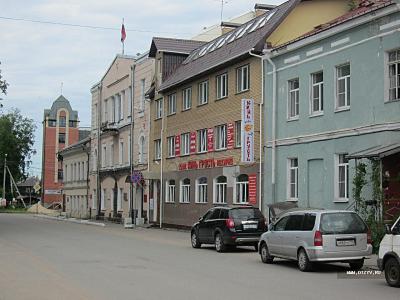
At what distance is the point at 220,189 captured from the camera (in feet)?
112

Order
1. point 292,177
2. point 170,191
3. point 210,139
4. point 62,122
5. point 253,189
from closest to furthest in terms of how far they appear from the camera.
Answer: point 292,177 → point 253,189 → point 210,139 → point 170,191 → point 62,122

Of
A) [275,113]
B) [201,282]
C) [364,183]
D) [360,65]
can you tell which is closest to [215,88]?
[275,113]

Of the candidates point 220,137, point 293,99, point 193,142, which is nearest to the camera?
point 293,99

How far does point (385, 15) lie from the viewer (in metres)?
21.2

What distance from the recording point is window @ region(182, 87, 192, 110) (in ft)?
127

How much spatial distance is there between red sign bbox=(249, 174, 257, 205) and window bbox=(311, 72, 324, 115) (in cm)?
537

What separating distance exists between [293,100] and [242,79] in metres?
4.87

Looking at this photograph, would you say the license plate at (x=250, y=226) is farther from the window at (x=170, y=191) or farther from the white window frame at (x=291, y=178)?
the window at (x=170, y=191)

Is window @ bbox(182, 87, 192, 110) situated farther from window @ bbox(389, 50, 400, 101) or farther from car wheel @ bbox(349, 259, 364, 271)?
car wheel @ bbox(349, 259, 364, 271)

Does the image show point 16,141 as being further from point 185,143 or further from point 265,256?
point 265,256

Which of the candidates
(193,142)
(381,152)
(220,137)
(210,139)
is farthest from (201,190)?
(381,152)

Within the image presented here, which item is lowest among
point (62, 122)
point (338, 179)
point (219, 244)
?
point (219, 244)

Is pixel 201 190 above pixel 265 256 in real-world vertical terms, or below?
above

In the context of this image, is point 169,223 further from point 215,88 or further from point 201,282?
point 201,282
